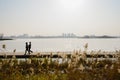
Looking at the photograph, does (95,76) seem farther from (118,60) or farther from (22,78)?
(22,78)

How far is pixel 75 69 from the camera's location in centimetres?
928

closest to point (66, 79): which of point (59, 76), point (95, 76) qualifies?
point (59, 76)

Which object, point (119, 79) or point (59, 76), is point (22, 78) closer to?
point (59, 76)

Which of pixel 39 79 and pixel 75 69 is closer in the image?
pixel 75 69

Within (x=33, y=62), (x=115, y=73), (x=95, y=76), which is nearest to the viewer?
(x=95, y=76)

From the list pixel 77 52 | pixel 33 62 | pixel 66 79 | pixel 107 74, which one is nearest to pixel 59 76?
pixel 66 79

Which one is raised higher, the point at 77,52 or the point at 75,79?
the point at 77,52

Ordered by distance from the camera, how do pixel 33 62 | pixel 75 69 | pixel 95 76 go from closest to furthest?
1. pixel 75 69
2. pixel 95 76
3. pixel 33 62

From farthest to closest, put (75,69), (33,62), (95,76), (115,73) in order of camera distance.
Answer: (33,62) < (115,73) < (95,76) < (75,69)

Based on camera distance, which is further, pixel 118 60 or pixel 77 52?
pixel 118 60

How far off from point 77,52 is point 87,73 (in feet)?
3.30

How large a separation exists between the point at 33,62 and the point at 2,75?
5303 mm

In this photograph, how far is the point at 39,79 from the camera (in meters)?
10.4

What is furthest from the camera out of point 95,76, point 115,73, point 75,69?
→ point 115,73
